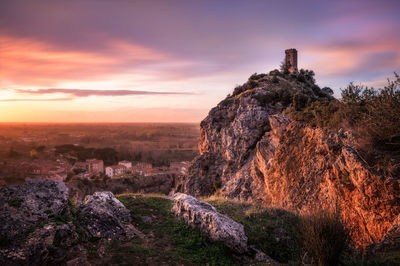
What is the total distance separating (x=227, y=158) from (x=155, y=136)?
10573 cm

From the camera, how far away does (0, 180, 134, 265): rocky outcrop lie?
518 cm

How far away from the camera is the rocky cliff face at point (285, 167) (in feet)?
25.3

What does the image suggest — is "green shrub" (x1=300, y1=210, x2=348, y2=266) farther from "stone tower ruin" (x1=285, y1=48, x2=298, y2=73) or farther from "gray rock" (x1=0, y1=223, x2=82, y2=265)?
"stone tower ruin" (x1=285, y1=48, x2=298, y2=73)

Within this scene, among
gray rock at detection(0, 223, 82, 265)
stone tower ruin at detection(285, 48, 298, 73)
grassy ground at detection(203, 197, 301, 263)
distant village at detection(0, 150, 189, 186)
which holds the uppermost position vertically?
stone tower ruin at detection(285, 48, 298, 73)

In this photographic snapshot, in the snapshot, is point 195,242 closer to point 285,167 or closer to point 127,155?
point 285,167

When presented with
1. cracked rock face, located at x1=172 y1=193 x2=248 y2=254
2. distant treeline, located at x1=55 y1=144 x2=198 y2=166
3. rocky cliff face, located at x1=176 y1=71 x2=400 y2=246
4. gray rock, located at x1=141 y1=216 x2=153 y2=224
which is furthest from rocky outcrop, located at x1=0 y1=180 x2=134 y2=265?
distant treeline, located at x1=55 y1=144 x2=198 y2=166

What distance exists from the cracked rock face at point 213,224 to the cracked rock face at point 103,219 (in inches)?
81.6

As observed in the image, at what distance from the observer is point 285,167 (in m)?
13.5

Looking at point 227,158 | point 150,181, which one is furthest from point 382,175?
point 150,181

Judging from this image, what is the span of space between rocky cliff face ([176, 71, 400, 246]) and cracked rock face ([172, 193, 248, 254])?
9.06 ft

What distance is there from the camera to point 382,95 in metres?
8.88

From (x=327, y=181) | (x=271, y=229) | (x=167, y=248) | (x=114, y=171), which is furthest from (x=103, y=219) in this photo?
(x=114, y=171)

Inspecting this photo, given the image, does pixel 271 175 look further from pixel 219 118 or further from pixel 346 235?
pixel 219 118

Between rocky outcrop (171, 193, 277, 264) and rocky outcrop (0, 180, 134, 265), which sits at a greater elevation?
rocky outcrop (0, 180, 134, 265)
